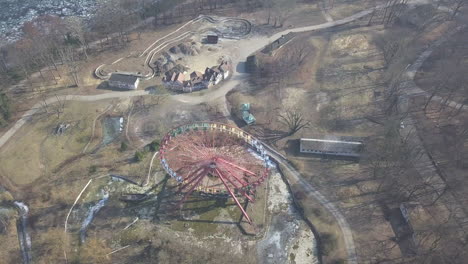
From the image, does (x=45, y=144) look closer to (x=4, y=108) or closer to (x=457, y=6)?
(x=4, y=108)

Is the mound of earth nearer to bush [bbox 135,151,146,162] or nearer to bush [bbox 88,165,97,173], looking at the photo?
bush [bbox 135,151,146,162]

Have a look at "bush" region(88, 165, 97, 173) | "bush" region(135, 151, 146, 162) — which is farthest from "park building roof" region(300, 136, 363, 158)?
"bush" region(88, 165, 97, 173)

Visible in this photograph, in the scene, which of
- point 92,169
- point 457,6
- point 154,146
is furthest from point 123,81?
point 457,6

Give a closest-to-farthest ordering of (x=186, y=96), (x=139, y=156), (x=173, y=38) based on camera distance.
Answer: (x=139, y=156) → (x=186, y=96) → (x=173, y=38)

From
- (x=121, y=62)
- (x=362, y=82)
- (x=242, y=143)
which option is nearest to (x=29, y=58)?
(x=121, y=62)

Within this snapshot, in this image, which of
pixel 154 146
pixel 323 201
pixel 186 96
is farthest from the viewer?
pixel 186 96

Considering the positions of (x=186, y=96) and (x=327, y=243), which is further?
(x=186, y=96)

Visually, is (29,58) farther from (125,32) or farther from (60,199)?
(60,199)
